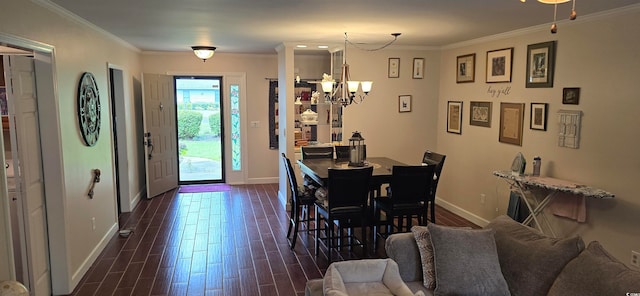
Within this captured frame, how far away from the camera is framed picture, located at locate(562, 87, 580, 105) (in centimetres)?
395

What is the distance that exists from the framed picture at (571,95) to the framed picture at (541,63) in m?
0.22

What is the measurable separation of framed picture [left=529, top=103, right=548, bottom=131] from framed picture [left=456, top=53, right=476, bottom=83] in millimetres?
1122

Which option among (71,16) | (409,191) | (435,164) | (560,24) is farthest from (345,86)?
(71,16)

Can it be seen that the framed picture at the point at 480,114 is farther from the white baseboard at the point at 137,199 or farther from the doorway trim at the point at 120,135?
the white baseboard at the point at 137,199

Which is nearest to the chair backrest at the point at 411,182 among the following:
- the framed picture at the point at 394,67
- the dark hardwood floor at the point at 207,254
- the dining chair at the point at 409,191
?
the dining chair at the point at 409,191

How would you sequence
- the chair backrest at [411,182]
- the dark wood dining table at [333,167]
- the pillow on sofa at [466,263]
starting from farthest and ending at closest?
the dark wood dining table at [333,167], the chair backrest at [411,182], the pillow on sofa at [466,263]

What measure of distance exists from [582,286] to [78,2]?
3787mm

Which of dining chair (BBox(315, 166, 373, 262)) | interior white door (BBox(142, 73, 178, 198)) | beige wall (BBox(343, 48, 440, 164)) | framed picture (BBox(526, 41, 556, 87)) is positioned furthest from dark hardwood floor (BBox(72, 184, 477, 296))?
framed picture (BBox(526, 41, 556, 87))

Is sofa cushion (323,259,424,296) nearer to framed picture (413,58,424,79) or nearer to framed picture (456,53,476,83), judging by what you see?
framed picture (456,53,476,83)

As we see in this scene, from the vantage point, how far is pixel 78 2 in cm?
321

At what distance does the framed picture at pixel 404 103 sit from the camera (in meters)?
6.11

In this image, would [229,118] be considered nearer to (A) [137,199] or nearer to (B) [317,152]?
(A) [137,199]

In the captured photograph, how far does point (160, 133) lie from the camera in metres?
6.98

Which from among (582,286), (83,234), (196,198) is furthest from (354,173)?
(196,198)
